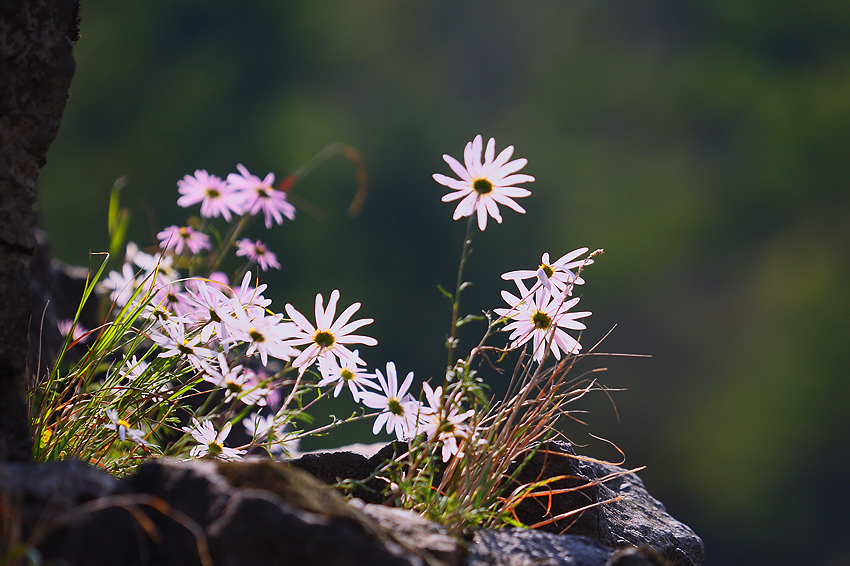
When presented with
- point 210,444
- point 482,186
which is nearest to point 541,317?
point 482,186

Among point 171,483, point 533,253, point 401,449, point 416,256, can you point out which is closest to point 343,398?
point 416,256

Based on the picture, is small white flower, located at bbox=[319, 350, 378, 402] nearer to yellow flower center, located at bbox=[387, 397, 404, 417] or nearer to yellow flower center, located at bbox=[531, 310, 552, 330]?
yellow flower center, located at bbox=[387, 397, 404, 417]

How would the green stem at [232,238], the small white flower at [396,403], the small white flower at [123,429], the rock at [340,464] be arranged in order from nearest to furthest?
the small white flower at [123,429] < the small white flower at [396,403] < the rock at [340,464] < the green stem at [232,238]

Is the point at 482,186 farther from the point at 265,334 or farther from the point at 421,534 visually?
the point at 421,534

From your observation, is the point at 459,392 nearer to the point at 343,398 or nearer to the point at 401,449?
the point at 401,449

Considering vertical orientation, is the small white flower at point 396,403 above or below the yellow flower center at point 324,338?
below

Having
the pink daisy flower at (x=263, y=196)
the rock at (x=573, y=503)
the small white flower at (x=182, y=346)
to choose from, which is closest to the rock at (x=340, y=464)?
A: the rock at (x=573, y=503)

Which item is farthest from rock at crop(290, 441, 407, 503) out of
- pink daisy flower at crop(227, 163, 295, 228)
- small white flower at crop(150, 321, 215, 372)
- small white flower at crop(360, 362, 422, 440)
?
pink daisy flower at crop(227, 163, 295, 228)

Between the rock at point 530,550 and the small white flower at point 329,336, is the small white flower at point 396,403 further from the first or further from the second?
the rock at point 530,550
